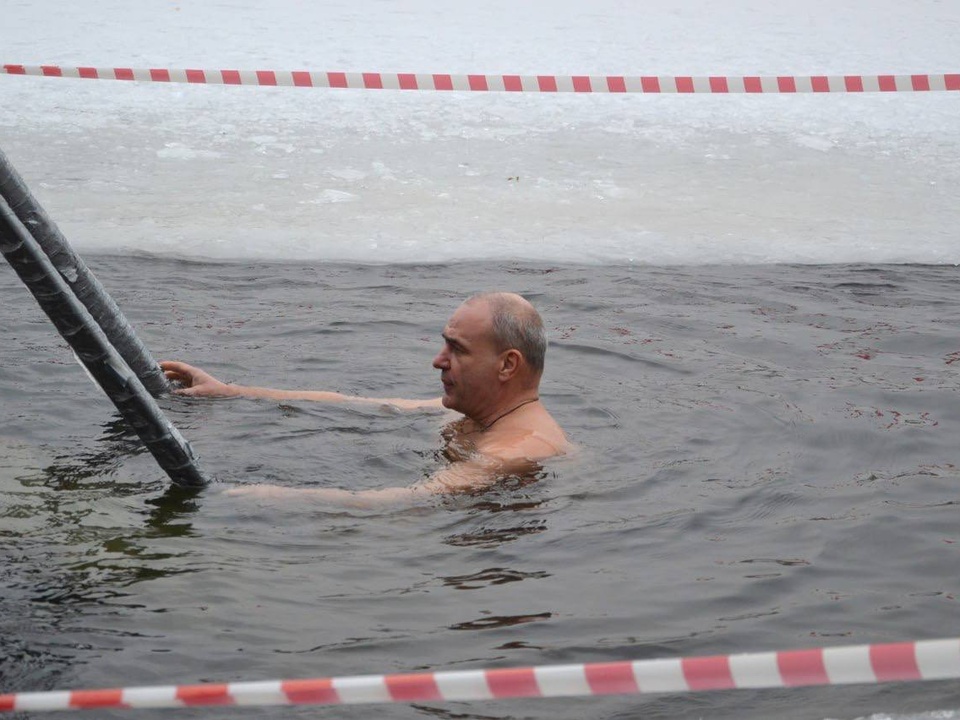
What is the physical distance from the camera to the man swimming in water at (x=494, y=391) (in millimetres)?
5340

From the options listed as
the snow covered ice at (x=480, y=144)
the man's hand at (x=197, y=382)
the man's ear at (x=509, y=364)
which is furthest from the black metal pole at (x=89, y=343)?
the snow covered ice at (x=480, y=144)

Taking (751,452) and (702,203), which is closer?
(751,452)

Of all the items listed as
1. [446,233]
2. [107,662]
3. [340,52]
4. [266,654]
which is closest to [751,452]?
[266,654]

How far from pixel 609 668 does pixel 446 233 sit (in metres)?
6.71

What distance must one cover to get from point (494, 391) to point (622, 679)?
2930 millimetres

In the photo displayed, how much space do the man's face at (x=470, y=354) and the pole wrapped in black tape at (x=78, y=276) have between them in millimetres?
1353

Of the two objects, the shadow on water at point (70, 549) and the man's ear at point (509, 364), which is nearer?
the shadow on water at point (70, 549)

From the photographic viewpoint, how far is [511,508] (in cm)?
519

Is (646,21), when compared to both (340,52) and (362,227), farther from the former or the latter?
(362,227)

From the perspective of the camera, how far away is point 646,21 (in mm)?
15156

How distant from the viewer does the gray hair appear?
18.0 ft

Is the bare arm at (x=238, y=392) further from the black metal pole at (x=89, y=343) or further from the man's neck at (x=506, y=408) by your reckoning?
the black metal pole at (x=89, y=343)

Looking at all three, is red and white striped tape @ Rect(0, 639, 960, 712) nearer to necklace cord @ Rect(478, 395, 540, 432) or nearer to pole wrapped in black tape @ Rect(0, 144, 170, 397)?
pole wrapped in black tape @ Rect(0, 144, 170, 397)

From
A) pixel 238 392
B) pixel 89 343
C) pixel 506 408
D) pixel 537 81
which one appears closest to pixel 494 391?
pixel 506 408
